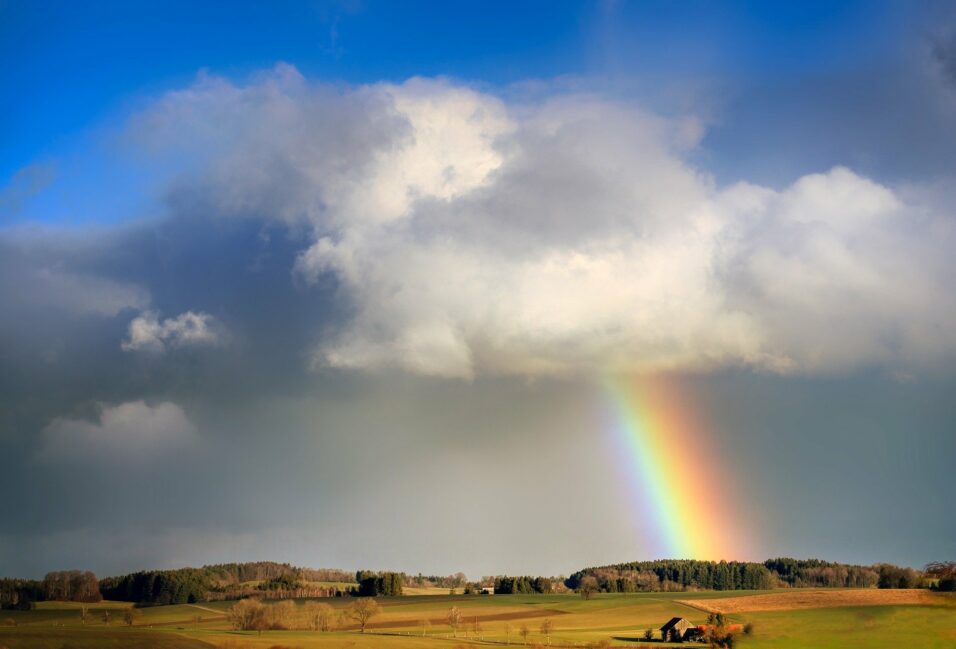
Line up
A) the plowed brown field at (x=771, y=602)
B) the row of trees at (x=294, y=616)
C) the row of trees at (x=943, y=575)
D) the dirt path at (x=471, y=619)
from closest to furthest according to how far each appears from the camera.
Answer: the row of trees at (x=943, y=575), the plowed brown field at (x=771, y=602), the row of trees at (x=294, y=616), the dirt path at (x=471, y=619)

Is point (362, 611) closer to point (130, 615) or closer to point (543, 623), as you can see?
point (543, 623)

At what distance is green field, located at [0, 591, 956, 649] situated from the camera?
39.7 meters

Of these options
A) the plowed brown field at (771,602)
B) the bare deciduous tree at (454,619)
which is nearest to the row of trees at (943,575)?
the plowed brown field at (771,602)

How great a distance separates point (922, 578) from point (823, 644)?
5418 mm

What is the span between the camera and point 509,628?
156875 millimetres

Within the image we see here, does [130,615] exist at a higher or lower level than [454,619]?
lower

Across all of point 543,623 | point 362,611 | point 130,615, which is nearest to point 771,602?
point 543,623

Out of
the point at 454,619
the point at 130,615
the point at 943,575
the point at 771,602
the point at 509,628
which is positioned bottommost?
the point at 130,615

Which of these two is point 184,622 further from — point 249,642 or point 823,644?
point 823,644

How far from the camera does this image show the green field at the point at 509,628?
3969cm

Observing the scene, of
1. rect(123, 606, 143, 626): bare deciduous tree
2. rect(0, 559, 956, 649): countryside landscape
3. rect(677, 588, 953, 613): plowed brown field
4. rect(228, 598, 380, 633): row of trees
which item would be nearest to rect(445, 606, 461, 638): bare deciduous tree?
rect(0, 559, 956, 649): countryside landscape

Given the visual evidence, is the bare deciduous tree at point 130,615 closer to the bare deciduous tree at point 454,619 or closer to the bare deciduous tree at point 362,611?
the bare deciduous tree at point 362,611

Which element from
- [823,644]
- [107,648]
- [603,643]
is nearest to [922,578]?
[823,644]

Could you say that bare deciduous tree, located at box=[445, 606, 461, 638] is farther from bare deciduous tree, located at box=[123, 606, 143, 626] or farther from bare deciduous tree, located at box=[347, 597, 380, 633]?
bare deciduous tree, located at box=[123, 606, 143, 626]
